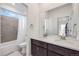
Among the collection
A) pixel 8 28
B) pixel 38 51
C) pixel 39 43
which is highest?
pixel 8 28

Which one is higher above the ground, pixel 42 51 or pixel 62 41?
pixel 62 41

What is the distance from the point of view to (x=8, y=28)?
4.44 feet

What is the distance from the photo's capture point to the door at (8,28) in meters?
1.33

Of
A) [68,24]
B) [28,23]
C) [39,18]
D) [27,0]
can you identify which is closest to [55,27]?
[68,24]

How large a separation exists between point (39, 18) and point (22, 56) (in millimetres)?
691

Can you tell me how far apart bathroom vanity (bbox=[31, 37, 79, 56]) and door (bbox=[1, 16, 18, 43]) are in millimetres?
345

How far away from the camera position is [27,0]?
Answer: 1.31m

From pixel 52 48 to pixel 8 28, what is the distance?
31.0 inches

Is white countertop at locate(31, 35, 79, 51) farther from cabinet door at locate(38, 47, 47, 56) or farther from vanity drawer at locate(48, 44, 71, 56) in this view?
cabinet door at locate(38, 47, 47, 56)

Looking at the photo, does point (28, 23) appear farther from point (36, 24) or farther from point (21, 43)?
point (21, 43)

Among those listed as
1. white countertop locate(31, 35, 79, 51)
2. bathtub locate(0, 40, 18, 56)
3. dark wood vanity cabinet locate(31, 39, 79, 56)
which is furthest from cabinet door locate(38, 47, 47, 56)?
bathtub locate(0, 40, 18, 56)

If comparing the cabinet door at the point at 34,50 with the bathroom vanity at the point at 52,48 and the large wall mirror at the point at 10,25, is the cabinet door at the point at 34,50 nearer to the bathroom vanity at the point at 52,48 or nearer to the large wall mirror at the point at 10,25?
the bathroom vanity at the point at 52,48

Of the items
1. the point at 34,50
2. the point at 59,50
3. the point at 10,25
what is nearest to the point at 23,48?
the point at 34,50

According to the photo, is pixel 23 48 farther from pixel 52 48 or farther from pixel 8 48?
pixel 52 48
